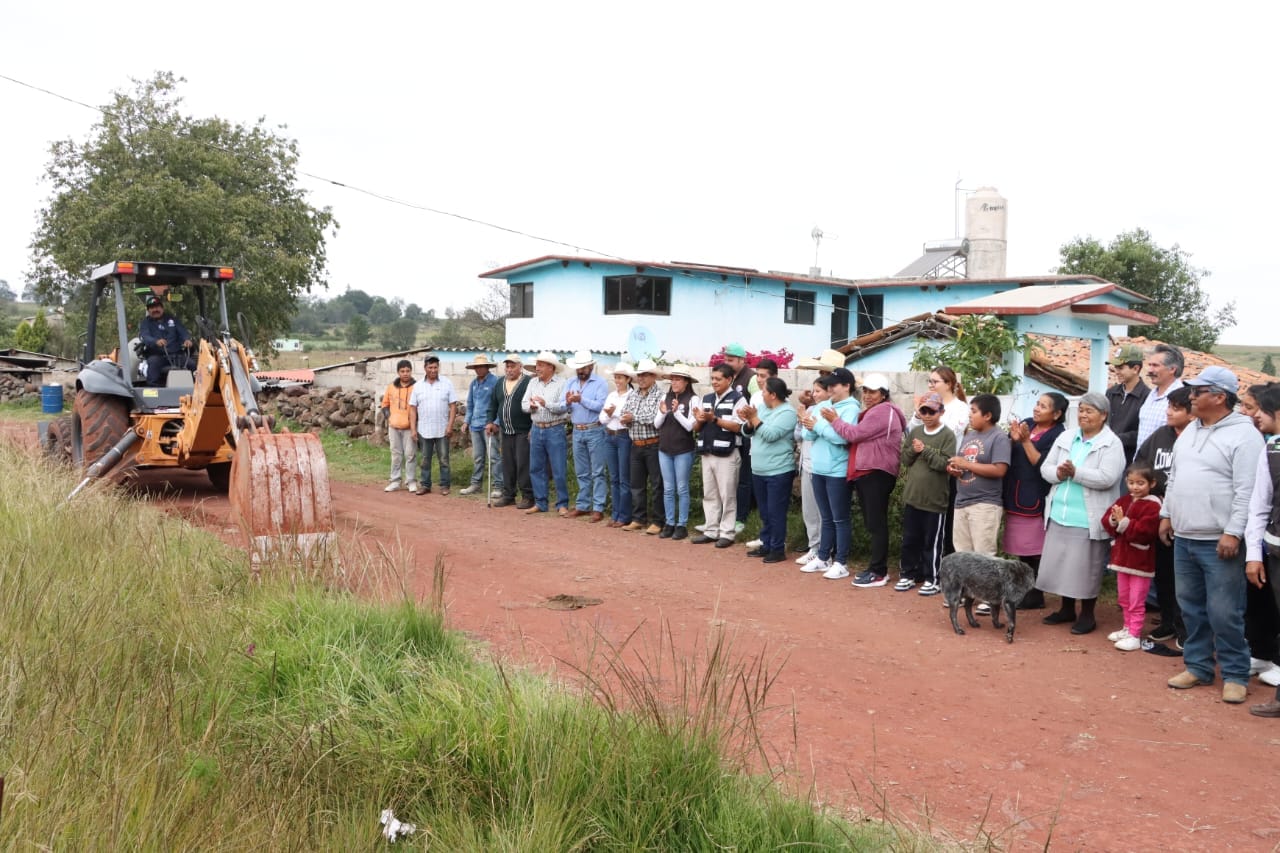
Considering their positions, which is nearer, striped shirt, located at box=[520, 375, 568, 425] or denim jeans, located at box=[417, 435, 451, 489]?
striped shirt, located at box=[520, 375, 568, 425]

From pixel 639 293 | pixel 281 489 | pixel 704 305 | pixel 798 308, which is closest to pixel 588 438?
pixel 281 489

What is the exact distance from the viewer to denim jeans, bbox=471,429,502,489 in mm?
12969

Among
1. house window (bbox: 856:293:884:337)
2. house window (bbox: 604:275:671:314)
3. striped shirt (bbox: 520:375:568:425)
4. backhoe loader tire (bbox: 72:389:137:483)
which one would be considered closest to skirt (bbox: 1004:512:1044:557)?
striped shirt (bbox: 520:375:568:425)

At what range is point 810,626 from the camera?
7.22 metres

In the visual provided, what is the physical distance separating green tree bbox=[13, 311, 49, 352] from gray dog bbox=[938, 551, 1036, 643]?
123ft

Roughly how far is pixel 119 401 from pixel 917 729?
31.0ft

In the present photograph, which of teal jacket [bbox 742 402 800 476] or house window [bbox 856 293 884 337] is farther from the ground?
house window [bbox 856 293 884 337]

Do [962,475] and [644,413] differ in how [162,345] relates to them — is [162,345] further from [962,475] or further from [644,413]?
[962,475]

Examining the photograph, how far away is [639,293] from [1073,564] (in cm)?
2079

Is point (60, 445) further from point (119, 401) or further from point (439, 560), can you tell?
point (439, 560)

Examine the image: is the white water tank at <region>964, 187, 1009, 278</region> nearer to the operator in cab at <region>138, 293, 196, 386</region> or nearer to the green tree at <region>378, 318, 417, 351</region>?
the operator in cab at <region>138, 293, 196, 386</region>

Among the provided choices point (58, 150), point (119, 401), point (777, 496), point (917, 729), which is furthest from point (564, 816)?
point (58, 150)

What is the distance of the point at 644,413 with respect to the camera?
1097cm

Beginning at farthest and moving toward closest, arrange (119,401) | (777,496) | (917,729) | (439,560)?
(119,401)
(777,496)
(439,560)
(917,729)
